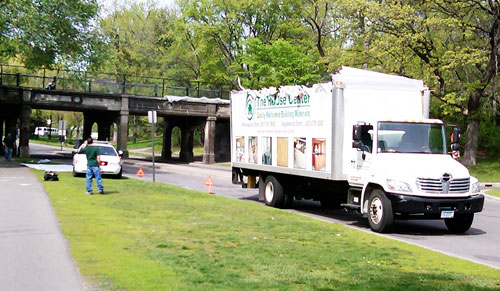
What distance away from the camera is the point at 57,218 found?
13.1 meters

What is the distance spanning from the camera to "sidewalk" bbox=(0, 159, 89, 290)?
7375 mm

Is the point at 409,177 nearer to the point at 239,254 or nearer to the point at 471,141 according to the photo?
the point at 239,254

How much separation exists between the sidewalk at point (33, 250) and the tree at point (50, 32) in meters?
15.8

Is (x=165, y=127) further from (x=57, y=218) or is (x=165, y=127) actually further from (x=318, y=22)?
(x=57, y=218)

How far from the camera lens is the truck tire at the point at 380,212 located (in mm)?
12930

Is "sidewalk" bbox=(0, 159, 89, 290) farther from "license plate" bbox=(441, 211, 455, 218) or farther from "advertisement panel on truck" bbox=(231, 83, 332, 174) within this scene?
"license plate" bbox=(441, 211, 455, 218)

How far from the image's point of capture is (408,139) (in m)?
13.9

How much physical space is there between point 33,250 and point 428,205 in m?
7.61

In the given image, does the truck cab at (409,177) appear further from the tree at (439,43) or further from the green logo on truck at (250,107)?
the tree at (439,43)

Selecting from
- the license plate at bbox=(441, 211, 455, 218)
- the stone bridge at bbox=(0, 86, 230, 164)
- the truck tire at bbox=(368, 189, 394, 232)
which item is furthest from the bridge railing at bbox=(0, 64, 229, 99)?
the license plate at bbox=(441, 211, 455, 218)

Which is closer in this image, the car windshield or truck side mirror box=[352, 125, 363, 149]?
truck side mirror box=[352, 125, 363, 149]

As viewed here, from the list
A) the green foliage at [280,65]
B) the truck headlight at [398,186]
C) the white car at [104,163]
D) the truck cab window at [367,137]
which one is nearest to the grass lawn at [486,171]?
the green foliage at [280,65]

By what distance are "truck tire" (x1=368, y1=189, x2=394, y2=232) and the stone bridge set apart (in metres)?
35.0

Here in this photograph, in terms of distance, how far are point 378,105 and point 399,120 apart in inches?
36.6
